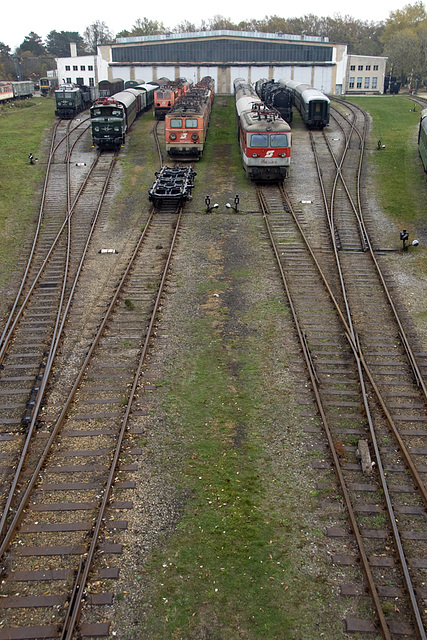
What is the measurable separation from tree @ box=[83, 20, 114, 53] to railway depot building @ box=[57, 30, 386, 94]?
75631 mm

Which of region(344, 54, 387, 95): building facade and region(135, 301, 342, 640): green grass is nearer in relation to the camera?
region(135, 301, 342, 640): green grass

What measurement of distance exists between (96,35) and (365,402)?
148 metres

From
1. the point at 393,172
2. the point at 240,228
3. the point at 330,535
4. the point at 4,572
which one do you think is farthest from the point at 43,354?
the point at 393,172

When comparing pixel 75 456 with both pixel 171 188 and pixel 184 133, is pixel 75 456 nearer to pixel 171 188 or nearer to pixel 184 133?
pixel 171 188

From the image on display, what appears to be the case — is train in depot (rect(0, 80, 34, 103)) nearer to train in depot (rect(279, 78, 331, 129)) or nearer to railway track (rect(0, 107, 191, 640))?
train in depot (rect(279, 78, 331, 129))

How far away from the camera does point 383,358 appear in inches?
496

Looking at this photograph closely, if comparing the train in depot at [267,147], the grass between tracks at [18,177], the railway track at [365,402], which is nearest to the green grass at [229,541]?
the railway track at [365,402]

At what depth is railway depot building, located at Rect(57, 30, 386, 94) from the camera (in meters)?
65.9

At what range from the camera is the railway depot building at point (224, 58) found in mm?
65875

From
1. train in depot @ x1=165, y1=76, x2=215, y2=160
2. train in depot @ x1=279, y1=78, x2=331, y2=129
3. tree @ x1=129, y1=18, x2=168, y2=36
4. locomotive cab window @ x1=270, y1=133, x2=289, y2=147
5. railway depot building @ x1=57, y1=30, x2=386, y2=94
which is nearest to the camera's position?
locomotive cab window @ x1=270, y1=133, x2=289, y2=147

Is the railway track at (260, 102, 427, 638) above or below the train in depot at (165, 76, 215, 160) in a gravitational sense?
below

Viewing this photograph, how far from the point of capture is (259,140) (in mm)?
24422

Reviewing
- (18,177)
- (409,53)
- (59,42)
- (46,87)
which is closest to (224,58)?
(46,87)

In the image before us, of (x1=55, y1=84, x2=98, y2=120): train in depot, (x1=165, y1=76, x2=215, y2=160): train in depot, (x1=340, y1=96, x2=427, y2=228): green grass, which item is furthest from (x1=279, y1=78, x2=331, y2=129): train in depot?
(x1=55, y1=84, x2=98, y2=120): train in depot
